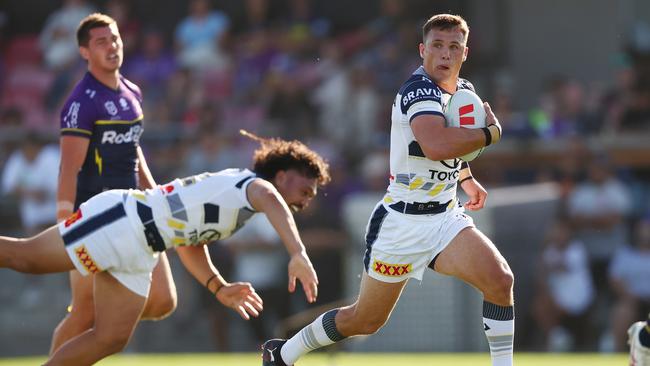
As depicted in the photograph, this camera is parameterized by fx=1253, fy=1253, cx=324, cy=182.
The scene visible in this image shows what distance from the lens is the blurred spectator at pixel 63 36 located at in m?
17.2

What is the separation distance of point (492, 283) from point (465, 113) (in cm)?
93

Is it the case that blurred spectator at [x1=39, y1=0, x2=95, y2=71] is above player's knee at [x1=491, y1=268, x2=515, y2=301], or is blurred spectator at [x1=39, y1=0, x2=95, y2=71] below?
above

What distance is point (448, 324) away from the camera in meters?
14.4

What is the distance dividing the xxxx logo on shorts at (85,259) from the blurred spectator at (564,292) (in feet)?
26.0

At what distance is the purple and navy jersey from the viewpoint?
25.8 ft

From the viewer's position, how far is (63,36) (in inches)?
683

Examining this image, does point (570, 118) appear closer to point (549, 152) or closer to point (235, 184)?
point (549, 152)

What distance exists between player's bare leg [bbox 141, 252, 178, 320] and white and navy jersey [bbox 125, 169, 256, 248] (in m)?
0.82

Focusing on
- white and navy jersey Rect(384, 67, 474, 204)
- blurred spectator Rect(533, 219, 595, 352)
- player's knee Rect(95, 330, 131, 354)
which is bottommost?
blurred spectator Rect(533, 219, 595, 352)

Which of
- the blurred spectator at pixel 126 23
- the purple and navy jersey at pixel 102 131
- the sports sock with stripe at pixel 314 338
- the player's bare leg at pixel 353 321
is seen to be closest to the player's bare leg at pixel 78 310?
the purple and navy jersey at pixel 102 131

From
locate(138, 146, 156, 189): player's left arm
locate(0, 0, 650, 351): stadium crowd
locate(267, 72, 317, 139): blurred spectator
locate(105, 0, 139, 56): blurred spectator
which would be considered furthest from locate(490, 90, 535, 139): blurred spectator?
locate(138, 146, 156, 189): player's left arm

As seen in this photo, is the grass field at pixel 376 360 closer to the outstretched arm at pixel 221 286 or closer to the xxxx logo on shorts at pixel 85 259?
the outstretched arm at pixel 221 286

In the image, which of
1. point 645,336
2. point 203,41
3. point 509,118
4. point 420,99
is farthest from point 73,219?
point 203,41

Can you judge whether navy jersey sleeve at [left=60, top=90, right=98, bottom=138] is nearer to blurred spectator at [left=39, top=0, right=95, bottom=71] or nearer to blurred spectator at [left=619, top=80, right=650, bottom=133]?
blurred spectator at [left=619, top=80, right=650, bottom=133]
